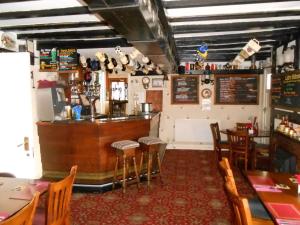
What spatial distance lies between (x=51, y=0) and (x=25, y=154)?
1802mm

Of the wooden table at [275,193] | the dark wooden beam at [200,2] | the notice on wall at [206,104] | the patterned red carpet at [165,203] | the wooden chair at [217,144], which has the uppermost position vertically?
the dark wooden beam at [200,2]

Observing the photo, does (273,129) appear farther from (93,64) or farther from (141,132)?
(93,64)

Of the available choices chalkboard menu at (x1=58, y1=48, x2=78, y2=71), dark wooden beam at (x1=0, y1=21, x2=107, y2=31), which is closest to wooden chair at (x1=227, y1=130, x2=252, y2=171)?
dark wooden beam at (x1=0, y1=21, x2=107, y2=31)

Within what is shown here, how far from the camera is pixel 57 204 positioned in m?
2.09

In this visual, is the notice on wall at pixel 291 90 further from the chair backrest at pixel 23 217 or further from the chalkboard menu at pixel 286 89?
the chair backrest at pixel 23 217

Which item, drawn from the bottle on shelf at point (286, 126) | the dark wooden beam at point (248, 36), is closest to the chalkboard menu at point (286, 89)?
the bottle on shelf at point (286, 126)

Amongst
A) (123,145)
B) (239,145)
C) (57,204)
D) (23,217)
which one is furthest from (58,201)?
(239,145)

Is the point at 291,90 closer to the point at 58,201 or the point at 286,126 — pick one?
the point at 286,126

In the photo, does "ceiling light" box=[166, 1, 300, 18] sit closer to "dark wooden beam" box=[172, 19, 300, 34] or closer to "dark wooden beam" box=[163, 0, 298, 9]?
"dark wooden beam" box=[163, 0, 298, 9]

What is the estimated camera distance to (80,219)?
3.34m

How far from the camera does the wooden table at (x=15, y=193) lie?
1.91m

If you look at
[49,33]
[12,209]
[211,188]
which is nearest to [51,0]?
[49,33]

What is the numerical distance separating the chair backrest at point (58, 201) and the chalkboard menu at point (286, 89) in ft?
11.6

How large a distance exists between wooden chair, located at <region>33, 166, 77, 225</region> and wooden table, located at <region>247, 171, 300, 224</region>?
151cm
